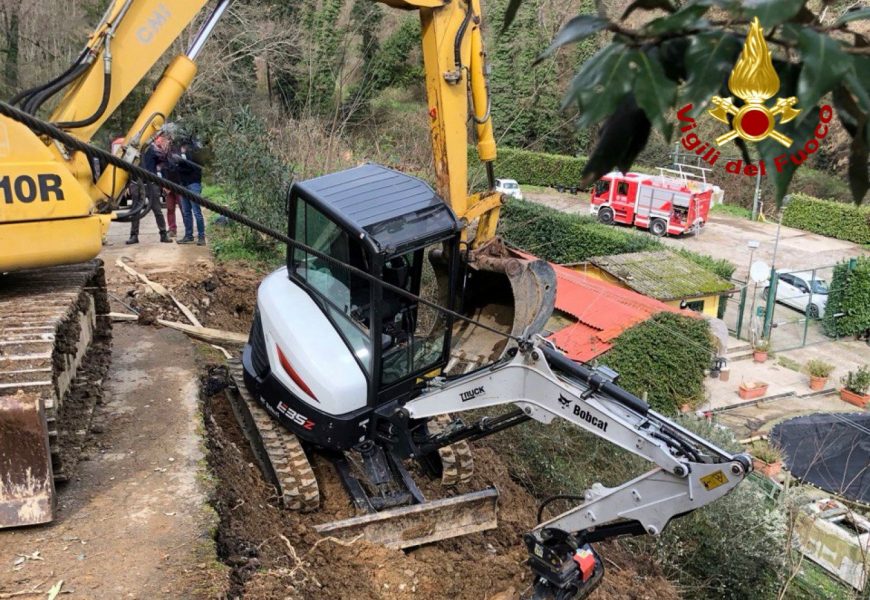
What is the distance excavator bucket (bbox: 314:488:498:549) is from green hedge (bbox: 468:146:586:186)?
88.1 ft

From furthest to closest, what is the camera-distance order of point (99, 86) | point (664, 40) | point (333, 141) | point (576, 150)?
point (576, 150), point (333, 141), point (99, 86), point (664, 40)

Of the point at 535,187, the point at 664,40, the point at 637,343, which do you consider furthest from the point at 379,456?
the point at 535,187

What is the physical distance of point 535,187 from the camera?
34.5 m

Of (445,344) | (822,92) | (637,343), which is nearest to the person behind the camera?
(822,92)

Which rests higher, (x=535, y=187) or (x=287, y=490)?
(x=287, y=490)

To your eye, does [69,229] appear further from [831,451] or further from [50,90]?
[831,451]

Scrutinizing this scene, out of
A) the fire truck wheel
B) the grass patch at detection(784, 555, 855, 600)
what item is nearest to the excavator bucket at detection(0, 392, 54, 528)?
the grass patch at detection(784, 555, 855, 600)

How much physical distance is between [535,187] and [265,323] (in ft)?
95.3

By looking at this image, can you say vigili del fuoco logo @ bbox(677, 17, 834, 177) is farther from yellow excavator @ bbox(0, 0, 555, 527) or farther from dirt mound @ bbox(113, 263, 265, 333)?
dirt mound @ bbox(113, 263, 265, 333)

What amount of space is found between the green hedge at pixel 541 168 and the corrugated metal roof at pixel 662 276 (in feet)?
45.6

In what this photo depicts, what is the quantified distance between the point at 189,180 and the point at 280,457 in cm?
669

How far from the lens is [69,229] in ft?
18.3

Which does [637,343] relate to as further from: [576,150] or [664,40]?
[576,150]

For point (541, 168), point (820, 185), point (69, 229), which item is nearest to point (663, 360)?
point (69, 229)
